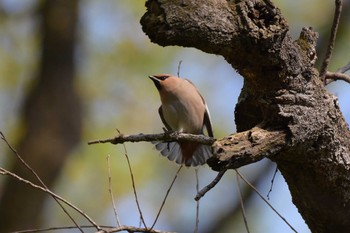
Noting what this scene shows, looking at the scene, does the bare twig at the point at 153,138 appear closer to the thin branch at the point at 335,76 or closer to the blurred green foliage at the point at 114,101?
the thin branch at the point at 335,76

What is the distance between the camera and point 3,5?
938 centimetres

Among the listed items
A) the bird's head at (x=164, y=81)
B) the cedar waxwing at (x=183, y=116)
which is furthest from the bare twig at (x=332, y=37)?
the bird's head at (x=164, y=81)

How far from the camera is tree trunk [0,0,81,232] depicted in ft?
21.3

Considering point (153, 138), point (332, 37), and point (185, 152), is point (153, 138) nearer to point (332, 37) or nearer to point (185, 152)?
point (332, 37)

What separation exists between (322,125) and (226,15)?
0.49 meters

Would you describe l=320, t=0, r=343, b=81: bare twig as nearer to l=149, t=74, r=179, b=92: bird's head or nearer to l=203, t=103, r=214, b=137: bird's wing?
l=203, t=103, r=214, b=137: bird's wing

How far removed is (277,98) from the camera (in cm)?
235

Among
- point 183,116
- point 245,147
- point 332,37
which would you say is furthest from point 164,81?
point 245,147

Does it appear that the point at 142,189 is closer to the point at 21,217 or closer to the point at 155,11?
the point at 21,217

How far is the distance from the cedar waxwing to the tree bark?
1653mm

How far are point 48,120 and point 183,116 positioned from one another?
2.81 meters

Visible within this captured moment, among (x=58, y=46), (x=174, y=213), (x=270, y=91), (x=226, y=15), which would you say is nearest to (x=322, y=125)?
(x=270, y=91)

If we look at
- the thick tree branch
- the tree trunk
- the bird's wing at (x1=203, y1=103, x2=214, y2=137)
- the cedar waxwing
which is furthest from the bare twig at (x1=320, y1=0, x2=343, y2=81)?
the tree trunk

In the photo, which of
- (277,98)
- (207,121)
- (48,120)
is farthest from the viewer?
(48,120)
